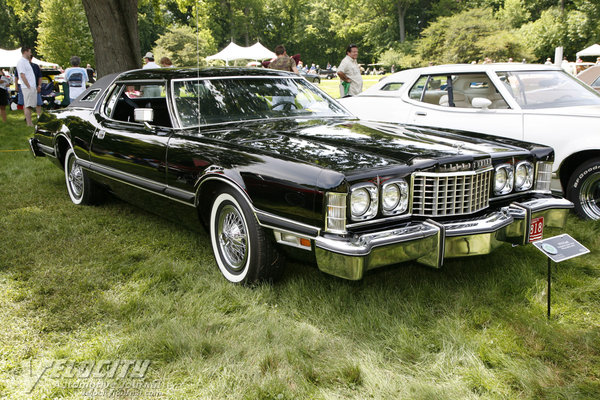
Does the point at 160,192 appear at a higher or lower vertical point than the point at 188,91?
lower

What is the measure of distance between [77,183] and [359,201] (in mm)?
3920

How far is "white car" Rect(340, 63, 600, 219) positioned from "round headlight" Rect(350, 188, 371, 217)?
2759mm

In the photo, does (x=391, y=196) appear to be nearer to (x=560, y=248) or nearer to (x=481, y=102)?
(x=560, y=248)

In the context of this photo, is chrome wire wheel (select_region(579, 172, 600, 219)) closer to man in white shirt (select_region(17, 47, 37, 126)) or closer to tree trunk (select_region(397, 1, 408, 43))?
man in white shirt (select_region(17, 47, 37, 126))

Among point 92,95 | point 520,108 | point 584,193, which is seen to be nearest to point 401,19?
point 520,108

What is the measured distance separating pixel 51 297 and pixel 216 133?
1.54 meters

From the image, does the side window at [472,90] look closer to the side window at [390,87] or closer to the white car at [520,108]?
the white car at [520,108]

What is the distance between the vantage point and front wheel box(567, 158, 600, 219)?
15.1 ft

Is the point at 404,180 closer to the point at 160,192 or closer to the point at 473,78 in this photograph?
the point at 160,192

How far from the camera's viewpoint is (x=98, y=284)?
11.4ft

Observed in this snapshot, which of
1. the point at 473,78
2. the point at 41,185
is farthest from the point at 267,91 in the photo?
the point at 41,185

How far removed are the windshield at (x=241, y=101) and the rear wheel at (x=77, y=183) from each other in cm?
187

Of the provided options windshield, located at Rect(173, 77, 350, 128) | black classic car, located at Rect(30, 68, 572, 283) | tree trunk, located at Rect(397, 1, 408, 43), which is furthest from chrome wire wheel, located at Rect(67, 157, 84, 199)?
tree trunk, located at Rect(397, 1, 408, 43)

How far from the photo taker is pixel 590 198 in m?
4.67
